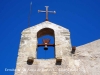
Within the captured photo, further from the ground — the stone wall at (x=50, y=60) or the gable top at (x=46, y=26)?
the gable top at (x=46, y=26)

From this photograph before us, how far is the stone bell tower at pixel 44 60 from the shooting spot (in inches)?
216

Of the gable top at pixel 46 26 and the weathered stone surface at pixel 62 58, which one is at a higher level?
the gable top at pixel 46 26

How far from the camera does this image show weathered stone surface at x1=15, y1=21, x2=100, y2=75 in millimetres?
5465

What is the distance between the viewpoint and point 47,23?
23.7 feet

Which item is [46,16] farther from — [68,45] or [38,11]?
[68,45]

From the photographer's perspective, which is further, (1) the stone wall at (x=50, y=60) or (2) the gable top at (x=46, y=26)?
(2) the gable top at (x=46, y=26)

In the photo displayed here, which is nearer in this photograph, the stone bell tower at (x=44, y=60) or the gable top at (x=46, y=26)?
the stone bell tower at (x=44, y=60)

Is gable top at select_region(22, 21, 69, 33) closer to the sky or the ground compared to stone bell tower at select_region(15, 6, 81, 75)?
closer to the sky

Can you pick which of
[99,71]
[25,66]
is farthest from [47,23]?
[99,71]

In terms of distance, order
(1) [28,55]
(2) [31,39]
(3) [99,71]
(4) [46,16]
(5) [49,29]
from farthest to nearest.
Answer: (4) [46,16]
(5) [49,29]
(2) [31,39]
(1) [28,55]
(3) [99,71]

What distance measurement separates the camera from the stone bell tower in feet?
18.0

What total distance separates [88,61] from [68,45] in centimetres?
87

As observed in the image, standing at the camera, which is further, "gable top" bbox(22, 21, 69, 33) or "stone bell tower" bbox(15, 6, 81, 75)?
"gable top" bbox(22, 21, 69, 33)

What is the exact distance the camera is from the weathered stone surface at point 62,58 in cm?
546
